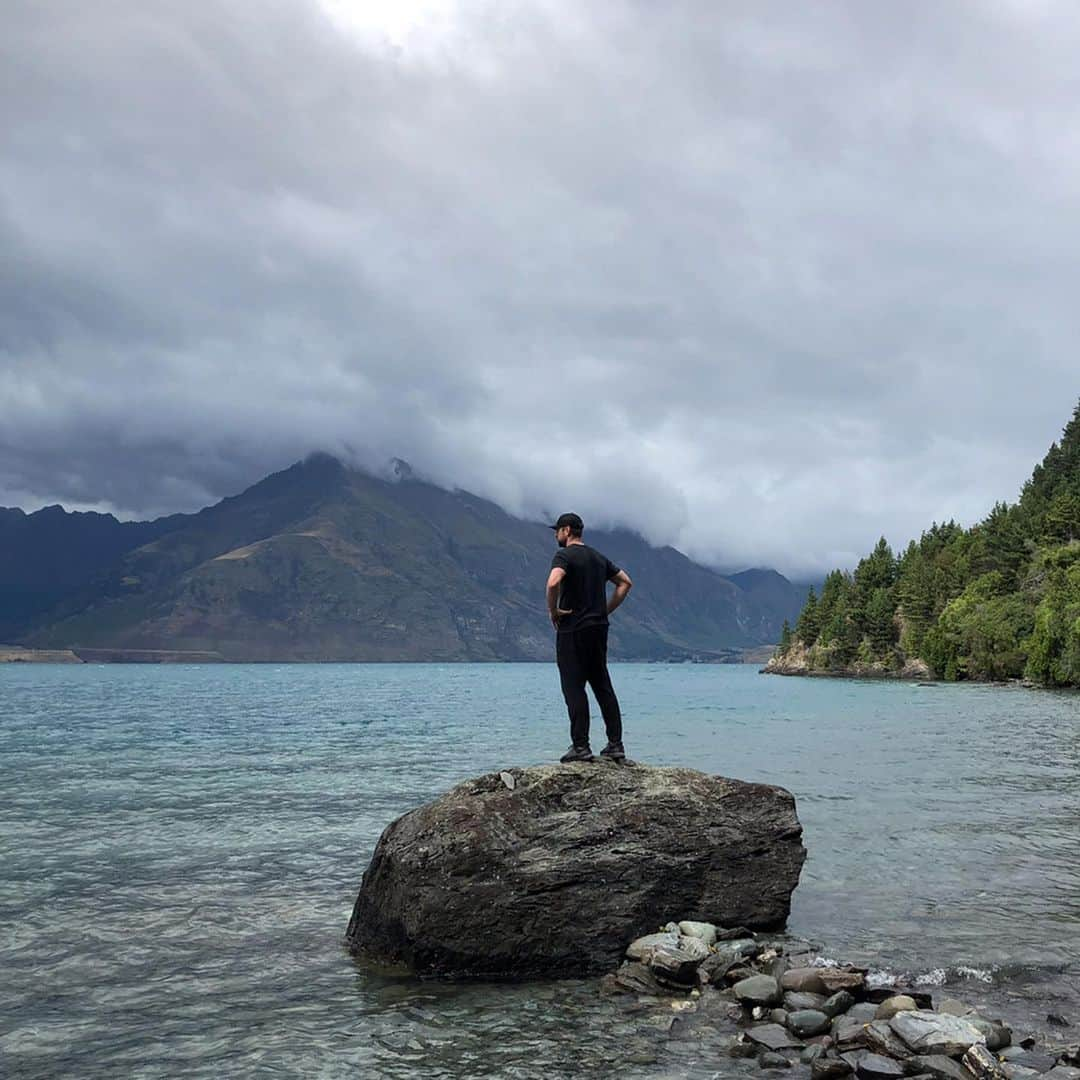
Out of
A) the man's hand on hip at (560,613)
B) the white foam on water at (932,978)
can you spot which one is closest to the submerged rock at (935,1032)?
the white foam on water at (932,978)

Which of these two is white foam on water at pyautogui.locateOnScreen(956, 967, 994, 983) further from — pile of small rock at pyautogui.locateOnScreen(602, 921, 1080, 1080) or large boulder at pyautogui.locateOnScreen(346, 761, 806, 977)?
large boulder at pyautogui.locateOnScreen(346, 761, 806, 977)

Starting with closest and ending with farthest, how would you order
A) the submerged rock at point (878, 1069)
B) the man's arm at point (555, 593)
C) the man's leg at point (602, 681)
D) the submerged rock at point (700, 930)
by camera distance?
the submerged rock at point (878, 1069) < the submerged rock at point (700, 930) < the man's arm at point (555, 593) < the man's leg at point (602, 681)

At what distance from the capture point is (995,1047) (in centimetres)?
939

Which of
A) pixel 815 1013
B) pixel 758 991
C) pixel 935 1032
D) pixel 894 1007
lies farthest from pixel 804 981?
pixel 935 1032

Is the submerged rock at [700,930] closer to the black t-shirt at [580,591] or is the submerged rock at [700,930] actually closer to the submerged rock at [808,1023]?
the submerged rock at [808,1023]

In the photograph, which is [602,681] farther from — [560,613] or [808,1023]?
[808,1023]

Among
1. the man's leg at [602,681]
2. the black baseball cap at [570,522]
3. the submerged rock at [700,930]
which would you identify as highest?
the black baseball cap at [570,522]

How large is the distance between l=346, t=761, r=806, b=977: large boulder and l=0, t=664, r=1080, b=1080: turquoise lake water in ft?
1.87

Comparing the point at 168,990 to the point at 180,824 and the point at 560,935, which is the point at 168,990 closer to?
the point at 560,935

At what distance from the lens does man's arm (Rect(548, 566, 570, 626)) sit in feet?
47.3

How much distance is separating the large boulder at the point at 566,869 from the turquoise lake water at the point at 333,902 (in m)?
0.57

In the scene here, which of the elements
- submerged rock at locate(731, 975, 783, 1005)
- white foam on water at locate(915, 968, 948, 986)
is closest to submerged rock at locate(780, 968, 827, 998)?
submerged rock at locate(731, 975, 783, 1005)

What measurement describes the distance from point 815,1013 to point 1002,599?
142589 millimetres

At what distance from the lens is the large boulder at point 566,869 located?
12.7 meters
